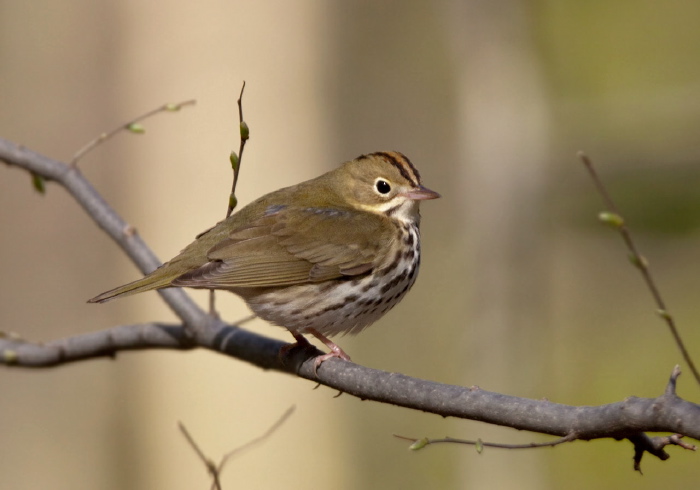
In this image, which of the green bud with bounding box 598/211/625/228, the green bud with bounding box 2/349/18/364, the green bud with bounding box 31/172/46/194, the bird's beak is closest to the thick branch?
the green bud with bounding box 2/349/18/364

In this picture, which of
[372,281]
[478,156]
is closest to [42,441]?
[372,281]

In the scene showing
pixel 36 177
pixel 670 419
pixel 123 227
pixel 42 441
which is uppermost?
pixel 36 177

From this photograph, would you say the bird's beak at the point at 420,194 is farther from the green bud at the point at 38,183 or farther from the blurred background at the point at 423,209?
the blurred background at the point at 423,209

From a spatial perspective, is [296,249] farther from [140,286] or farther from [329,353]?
[140,286]

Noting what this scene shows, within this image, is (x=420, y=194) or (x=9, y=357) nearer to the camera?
(x=9, y=357)

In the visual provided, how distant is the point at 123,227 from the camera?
3.43m

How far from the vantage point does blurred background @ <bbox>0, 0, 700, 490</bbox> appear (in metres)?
5.07

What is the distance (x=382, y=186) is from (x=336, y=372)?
1332 mm

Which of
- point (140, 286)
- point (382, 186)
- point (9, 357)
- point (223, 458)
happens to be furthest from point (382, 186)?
point (9, 357)

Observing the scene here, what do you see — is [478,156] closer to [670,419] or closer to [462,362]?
[462,362]

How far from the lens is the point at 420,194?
12.1 feet

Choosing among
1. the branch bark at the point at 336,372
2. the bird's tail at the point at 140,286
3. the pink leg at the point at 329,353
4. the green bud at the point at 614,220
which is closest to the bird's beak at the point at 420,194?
the pink leg at the point at 329,353

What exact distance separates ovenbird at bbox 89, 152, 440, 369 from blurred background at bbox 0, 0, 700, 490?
5.51ft

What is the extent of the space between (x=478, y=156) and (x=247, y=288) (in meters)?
3.13
